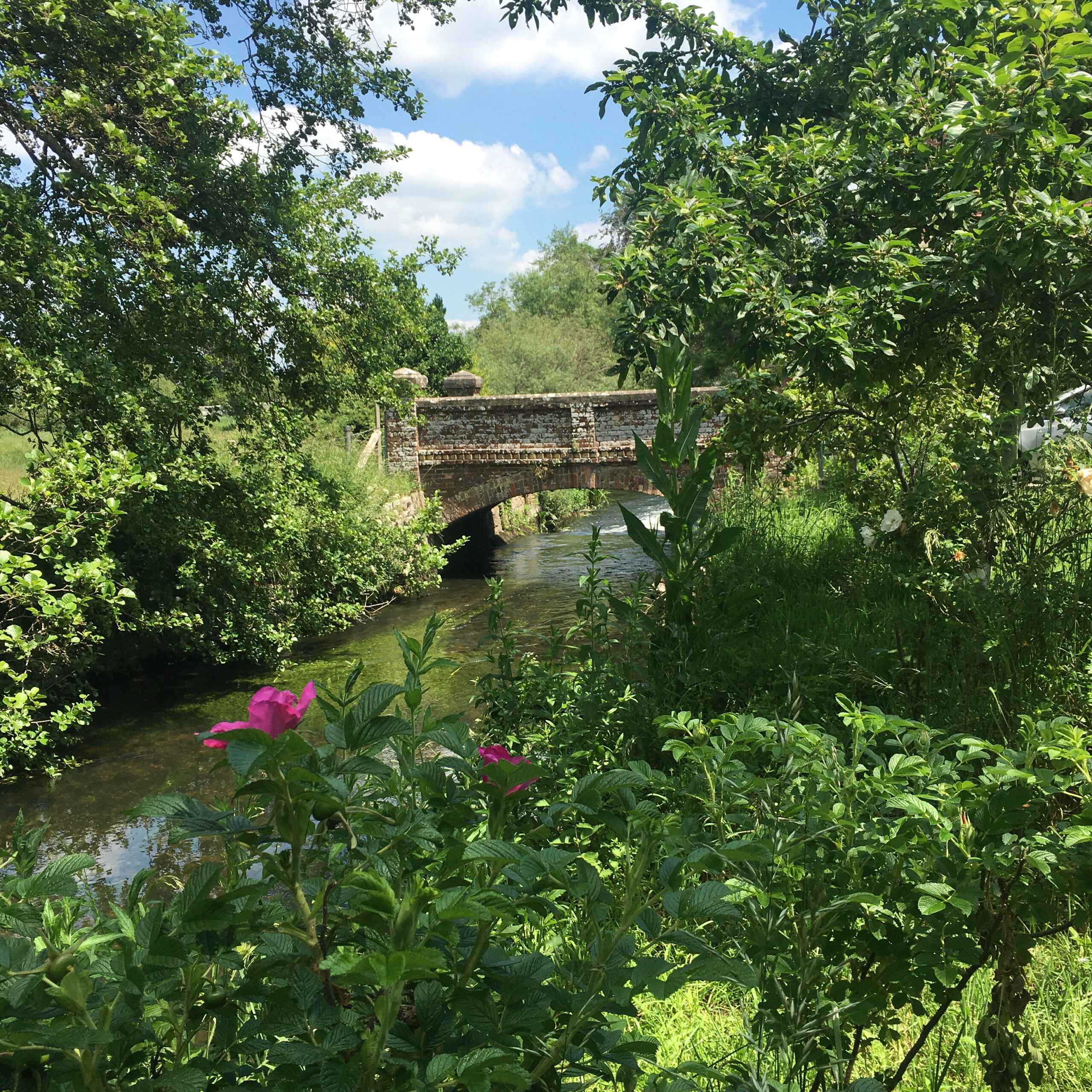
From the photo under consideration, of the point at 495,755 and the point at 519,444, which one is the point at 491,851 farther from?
the point at 519,444

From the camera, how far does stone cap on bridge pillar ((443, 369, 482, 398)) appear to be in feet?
55.8

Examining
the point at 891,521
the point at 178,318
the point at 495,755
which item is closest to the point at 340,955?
the point at 495,755

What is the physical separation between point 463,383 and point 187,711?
10.0 meters

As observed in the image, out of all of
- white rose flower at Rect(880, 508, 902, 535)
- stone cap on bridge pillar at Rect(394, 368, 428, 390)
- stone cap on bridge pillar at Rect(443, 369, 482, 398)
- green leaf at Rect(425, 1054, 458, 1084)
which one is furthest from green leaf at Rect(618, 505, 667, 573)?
stone cap on bridge pillar at Rect(443, 369, 482, 398)

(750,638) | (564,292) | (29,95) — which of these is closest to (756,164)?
(750,638)

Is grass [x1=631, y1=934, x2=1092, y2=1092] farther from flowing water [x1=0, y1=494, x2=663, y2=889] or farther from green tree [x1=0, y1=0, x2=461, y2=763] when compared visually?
green tree [x1=0, y1=0, x2=461, y2=763]

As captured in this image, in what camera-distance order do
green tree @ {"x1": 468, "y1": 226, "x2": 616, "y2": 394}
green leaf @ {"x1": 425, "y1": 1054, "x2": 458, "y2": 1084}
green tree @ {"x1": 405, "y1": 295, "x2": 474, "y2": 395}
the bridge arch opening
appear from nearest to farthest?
green leaf @ {"x1": 425, "y1": 1054, "x2": 458, "y2": 1084}, the bridge arch opening, green tree @ {"x1": 405, "y1": 295, "x2": 474, "y2": 395}, green tree @ {"x1": 468, "y1": 226, "x2": 616, "y2": 394}

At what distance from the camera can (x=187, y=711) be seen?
8812 mm

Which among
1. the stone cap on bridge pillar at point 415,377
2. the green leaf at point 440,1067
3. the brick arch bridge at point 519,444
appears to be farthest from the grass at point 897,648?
the brick arch bridge at point 519,444

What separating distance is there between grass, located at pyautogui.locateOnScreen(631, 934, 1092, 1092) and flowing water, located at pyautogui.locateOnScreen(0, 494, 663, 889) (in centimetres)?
122

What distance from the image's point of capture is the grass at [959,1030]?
1.75 metres

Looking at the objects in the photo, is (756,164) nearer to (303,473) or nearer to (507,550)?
(303,473)

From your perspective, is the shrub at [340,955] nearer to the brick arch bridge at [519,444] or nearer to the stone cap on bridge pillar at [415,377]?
the stone cap on bridge pillar at [415,377]

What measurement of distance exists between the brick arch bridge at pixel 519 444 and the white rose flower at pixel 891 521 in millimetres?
8224
